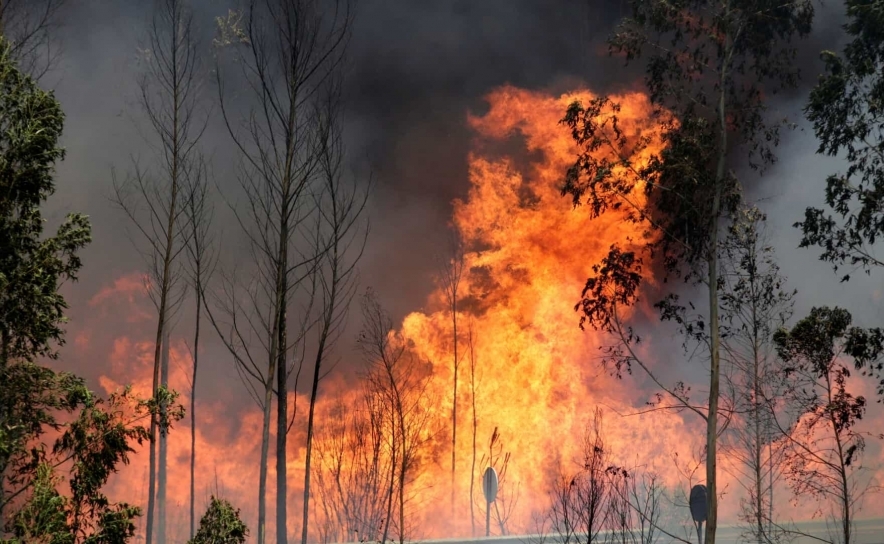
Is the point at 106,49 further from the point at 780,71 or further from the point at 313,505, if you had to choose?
the point at 780,71

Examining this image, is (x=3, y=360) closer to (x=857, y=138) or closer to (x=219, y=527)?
(x=219, y=527)

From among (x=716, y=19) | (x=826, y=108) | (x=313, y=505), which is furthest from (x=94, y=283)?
(x=826, y=108)

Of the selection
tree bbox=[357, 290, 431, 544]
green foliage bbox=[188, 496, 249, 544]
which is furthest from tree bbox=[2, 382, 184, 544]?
tree bbox=[357, 290, 431, 544]

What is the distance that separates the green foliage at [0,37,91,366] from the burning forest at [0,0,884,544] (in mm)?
2839

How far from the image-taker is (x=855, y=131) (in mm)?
14133

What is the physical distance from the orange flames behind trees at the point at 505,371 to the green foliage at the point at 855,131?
35.1 feet

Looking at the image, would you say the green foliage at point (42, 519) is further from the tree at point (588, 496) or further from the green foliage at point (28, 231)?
the tree at point (588, 496)

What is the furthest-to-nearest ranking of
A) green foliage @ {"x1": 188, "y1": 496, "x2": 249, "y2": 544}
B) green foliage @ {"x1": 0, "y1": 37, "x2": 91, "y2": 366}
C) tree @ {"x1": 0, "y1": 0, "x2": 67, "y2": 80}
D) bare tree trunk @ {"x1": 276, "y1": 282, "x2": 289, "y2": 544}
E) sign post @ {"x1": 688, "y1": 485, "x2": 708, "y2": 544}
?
1. sign post @ {"x1": 688, "y1": 485, "x2": 708, "y2": 544}
2. bare tree trunk @ {"x1": 276, "y1": 282, "x2": 289, "y2": 544}
3. tree @ {"x1": 0, "y1": 0, "x2": 67, "y2": 80}
4. green foliage @ {"x1": 188, "y1": 496, "x2": 249, "y2": 544}
5. green foliage @ {"x1": 0, "y1": 37, "x2": 91, "y2": 366}

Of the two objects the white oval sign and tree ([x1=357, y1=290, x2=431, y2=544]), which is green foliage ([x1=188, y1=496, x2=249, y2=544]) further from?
the white oval sign

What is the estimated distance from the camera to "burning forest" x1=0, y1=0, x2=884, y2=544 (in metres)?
14.5

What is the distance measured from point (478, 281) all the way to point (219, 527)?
14828 millimetres

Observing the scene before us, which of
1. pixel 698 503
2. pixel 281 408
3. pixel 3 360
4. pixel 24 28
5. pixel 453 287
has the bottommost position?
pixel 698 503

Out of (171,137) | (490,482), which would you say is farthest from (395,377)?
(171,137)

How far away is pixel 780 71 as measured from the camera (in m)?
15.1
